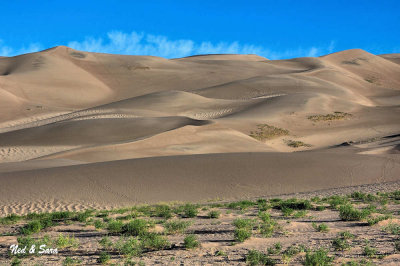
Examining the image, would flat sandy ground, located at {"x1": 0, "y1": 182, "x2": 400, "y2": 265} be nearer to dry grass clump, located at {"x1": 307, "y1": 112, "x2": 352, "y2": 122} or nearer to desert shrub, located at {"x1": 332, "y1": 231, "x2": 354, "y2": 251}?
desert shrub, located at {"x1": 332, "y1": 231, "x2": 354, "y2": 251}

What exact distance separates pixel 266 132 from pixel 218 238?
3091cm

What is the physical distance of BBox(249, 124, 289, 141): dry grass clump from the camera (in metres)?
38.4

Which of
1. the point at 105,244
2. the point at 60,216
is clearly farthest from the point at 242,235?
the point at 60,216

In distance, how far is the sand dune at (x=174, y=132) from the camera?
60.2ft

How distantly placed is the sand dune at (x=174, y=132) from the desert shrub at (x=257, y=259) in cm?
958

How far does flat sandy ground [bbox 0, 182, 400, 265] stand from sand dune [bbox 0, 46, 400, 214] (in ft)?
15.4

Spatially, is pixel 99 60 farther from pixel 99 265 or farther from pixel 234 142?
pixel 99 265

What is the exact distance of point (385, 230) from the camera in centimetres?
934

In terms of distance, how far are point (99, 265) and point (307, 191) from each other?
1251 cm

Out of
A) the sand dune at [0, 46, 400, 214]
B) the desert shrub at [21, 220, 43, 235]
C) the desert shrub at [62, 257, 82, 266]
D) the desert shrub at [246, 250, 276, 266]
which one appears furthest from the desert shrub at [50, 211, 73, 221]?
the desert shrub at [246, 250, 276, 266]

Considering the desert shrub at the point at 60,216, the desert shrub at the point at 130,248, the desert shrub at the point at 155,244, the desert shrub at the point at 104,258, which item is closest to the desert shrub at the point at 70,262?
the desert shrub at the point at 104,258

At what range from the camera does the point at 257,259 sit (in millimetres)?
7020

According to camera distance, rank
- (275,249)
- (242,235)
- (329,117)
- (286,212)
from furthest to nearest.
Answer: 1. (329,117)
2. (286,212)
3. (242,235)
4. (275,249)

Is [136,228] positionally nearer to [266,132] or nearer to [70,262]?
[70,262]
